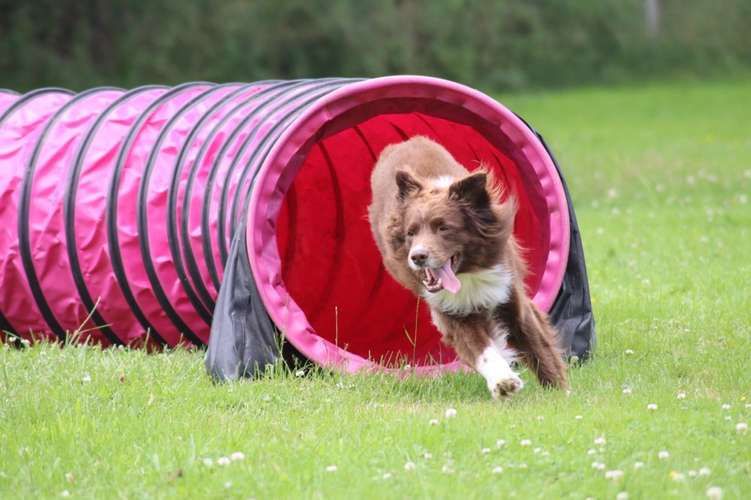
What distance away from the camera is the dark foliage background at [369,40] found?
82.7 ft

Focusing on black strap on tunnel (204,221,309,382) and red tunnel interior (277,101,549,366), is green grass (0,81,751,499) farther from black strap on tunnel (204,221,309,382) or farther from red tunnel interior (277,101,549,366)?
red tunnel interior (277,101,549,366)

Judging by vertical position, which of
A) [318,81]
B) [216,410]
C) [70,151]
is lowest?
[216,410]

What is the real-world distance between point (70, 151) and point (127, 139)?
0.47 metres

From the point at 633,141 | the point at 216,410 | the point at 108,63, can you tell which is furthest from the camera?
the point at 108,63

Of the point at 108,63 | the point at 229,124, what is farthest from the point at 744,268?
the point at 108,63

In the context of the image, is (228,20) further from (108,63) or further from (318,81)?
(318,81)

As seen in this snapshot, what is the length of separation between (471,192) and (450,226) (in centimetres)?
21

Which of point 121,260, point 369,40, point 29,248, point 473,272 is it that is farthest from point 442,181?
point 369,40

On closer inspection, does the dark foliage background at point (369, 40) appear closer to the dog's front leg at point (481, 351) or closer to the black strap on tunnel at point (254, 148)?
the black strap on tunnel at point (254, 148)

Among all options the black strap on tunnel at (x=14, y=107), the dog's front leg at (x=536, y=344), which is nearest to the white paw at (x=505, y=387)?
the dog's front leg at (x=536, y=344)

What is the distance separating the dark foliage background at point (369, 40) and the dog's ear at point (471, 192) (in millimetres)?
19452

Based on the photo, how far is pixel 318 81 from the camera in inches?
310

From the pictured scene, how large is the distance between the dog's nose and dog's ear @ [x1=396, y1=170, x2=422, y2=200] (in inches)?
19.4

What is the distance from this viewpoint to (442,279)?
616 centimetres
